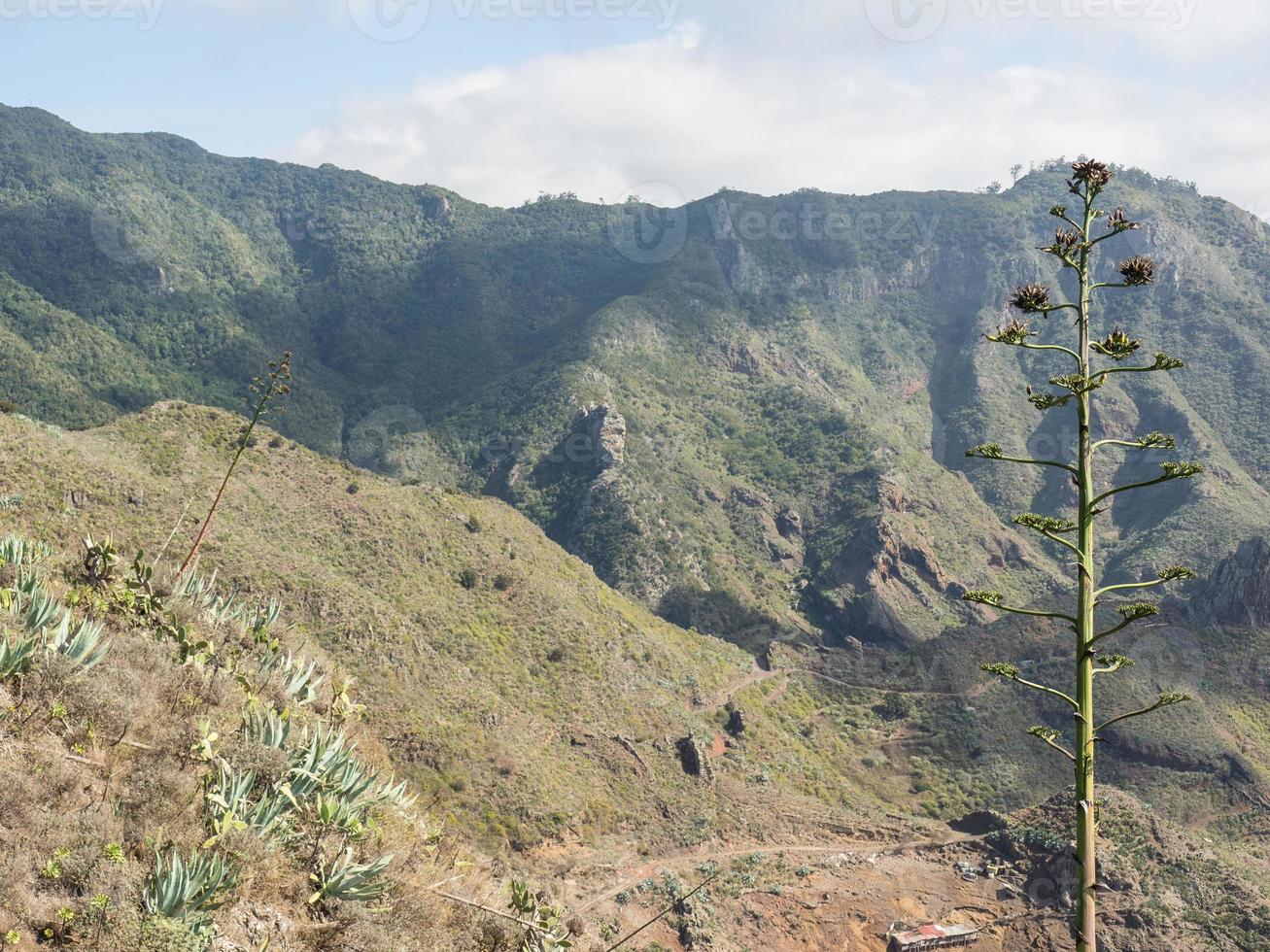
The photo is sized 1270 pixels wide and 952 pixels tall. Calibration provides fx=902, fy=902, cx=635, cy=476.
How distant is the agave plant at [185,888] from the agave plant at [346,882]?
4.71ft

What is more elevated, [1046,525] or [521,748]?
[1046,525]

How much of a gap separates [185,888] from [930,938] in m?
35.9

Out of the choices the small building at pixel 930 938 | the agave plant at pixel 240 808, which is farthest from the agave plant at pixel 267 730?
the small building at pixel 930 938

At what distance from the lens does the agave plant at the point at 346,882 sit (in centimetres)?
990

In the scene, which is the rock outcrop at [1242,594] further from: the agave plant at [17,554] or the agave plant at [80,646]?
the agave plant at [80,646]

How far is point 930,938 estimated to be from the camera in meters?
36.5

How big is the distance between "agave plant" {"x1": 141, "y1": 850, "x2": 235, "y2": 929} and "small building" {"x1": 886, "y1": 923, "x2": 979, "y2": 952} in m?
34.6

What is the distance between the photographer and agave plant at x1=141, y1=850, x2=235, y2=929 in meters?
8.08

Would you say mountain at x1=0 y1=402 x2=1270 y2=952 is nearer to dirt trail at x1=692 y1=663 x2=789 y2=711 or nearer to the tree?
dirt trail at x1=692 y1=663 x2=789 y2=711

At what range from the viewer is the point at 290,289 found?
163500 mm

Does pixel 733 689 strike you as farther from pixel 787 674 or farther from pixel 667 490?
pixel 667 490

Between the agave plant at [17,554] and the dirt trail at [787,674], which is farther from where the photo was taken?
the dirt trail at [787,674]

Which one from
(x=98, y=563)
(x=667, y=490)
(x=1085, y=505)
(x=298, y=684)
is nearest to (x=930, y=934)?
(x=298, y=684)
